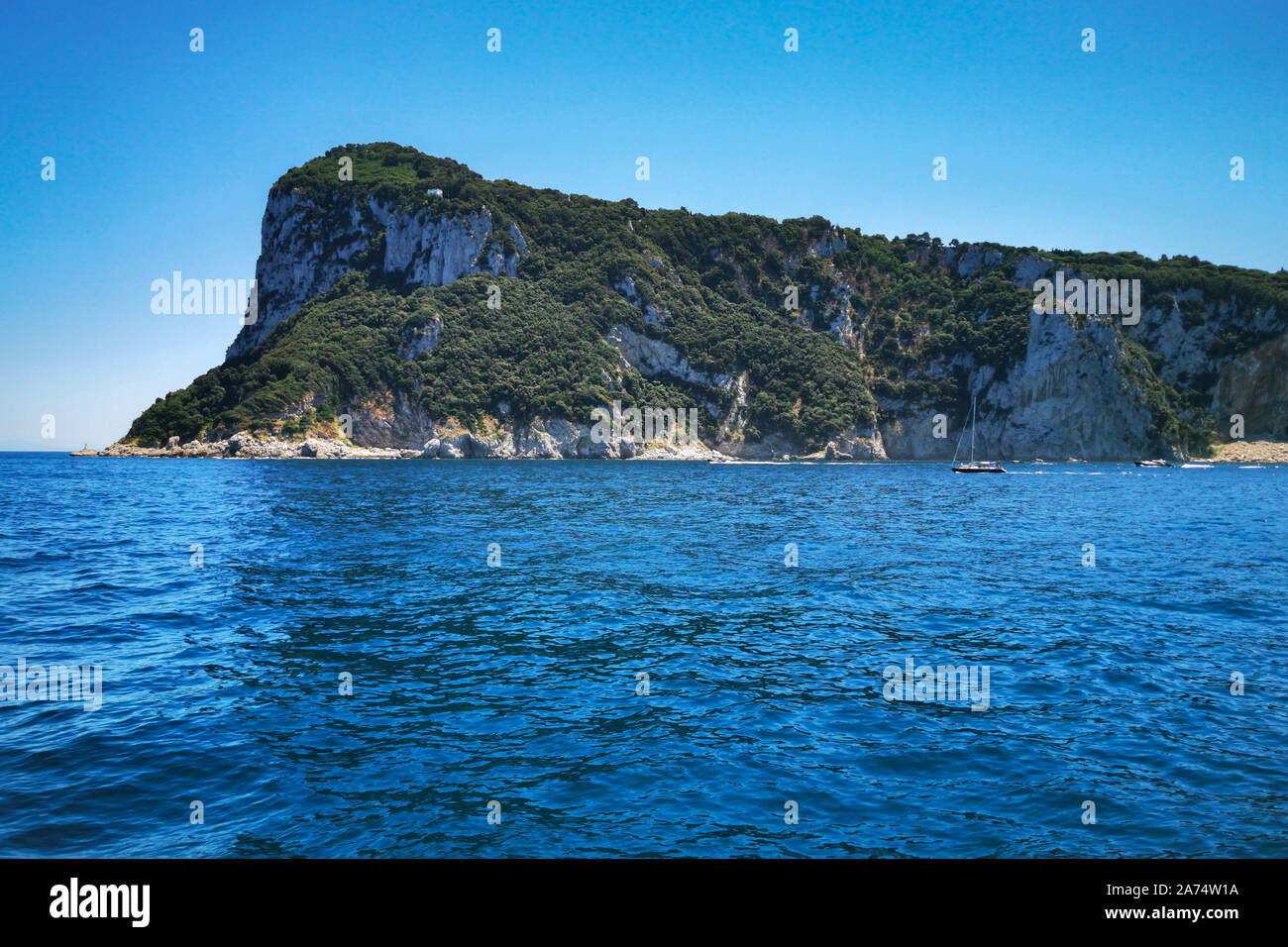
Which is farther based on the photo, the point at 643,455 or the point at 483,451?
the point at 643,455

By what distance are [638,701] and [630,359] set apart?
17071cm

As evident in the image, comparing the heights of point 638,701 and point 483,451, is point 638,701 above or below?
below

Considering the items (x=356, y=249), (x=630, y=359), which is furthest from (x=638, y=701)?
(x=356, y=249)

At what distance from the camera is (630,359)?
598 feet

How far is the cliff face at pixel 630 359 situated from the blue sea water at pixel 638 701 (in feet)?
405

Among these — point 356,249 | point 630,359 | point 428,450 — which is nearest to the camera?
point 428,450

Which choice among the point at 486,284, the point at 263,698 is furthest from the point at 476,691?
the point at 486,284

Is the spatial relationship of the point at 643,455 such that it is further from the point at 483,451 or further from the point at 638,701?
the point at 638,701

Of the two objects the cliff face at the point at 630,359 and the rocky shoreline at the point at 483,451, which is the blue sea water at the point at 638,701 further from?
the cliff face at the point at 630,359

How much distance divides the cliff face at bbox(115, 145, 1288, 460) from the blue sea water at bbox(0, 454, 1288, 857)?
123 meters

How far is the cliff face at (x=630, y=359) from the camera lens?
509 ft

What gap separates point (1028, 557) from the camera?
32406 millimetres

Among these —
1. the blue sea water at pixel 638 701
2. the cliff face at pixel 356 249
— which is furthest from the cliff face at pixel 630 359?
the blue sea water at pixel 638 701

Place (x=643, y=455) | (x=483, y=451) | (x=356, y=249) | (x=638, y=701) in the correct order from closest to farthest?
(x=638, y=701) → (x=483, y=451) → (x=643, y=455) → (x=356, y=249)
